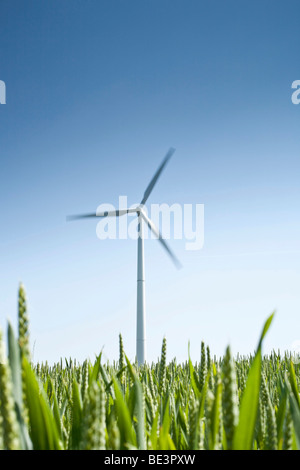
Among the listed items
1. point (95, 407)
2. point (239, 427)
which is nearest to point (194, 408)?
point (239, 427)

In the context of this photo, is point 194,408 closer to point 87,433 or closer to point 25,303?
point 87,433

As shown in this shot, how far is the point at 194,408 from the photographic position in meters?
1.33

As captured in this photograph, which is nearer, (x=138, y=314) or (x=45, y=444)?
(x=45, y=444)
